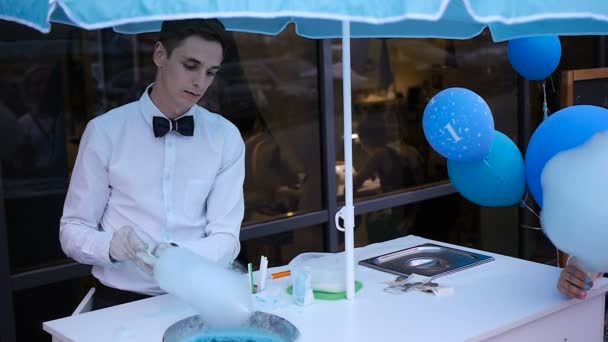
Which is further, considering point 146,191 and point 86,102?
point 86,102

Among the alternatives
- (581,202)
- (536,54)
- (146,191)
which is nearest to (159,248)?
(146,191)

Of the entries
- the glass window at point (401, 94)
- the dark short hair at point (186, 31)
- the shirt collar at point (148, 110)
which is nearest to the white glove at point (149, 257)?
the shirt collar at point (148, 110)

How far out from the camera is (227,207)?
243 cm

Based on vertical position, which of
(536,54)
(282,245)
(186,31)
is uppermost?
(186,31)

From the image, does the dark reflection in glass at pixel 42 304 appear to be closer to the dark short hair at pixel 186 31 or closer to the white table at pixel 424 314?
the white table at pixel 424 314

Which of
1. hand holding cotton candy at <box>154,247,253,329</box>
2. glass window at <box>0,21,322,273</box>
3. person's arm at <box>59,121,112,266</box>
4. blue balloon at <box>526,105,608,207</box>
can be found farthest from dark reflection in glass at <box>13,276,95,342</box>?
blue balloon at <box>526,105,608,207</box>

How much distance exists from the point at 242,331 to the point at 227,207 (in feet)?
1.83

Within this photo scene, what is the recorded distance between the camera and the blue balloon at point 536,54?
3.53 metres

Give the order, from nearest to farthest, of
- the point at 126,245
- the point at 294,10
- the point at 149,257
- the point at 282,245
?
the point at 294,10, the point at 149,257, the point at 126,245, the point at 282,245

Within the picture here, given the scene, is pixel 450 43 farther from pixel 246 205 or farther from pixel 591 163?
pixel 591 163

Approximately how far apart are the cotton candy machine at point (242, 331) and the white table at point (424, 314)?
0.04m

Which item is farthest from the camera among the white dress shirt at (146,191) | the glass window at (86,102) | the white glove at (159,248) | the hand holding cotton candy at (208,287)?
the glass window at (86,102)

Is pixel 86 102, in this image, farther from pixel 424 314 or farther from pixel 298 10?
pixel 298 10

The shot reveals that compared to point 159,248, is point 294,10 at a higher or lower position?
higher
